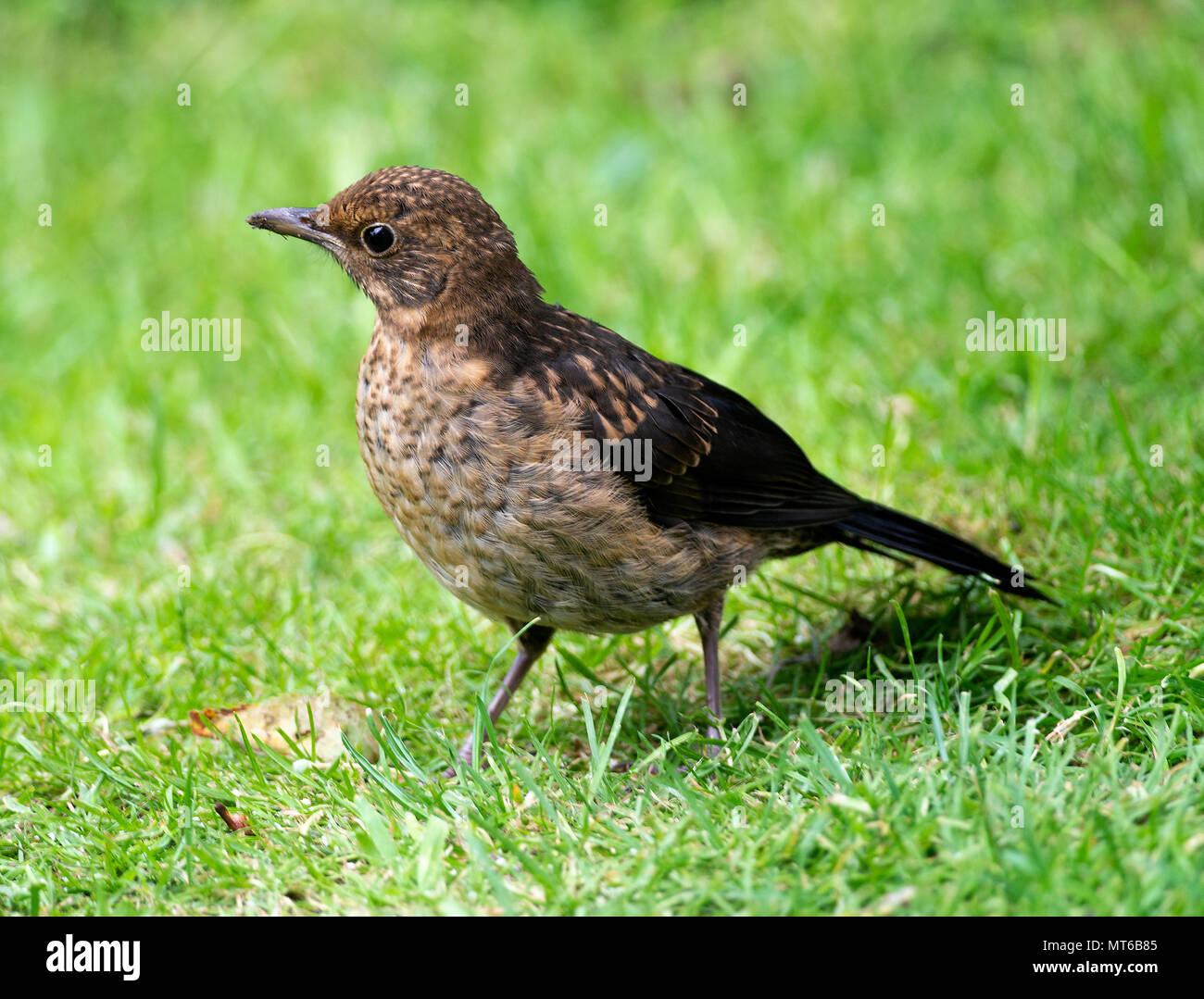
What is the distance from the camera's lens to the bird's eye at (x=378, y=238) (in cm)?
388

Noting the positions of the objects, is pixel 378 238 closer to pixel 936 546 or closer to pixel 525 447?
pixel 525 447

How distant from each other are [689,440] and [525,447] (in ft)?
1.92

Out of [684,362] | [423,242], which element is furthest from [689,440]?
[684,362]

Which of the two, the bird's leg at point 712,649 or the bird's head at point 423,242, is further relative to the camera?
the bird's leg at point 712,649

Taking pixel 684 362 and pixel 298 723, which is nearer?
pixel 298 723

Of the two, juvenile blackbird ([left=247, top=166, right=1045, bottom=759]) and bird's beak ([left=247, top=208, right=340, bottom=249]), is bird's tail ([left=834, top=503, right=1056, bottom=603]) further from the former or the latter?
bird's beak ([left=247, top=208, right=340, bottom=249])

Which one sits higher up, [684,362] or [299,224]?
[299,224]

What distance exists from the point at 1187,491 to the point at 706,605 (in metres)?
1.70

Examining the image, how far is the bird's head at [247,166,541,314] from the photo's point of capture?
3.83 m

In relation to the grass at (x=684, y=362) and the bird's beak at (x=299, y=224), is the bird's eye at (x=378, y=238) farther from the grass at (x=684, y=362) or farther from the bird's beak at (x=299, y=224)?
the grass at (x=684, y=362)

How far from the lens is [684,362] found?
6012 mm

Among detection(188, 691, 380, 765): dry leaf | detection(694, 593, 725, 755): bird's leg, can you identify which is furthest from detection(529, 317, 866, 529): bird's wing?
detection(188, 691, 380, 765): dry leaf

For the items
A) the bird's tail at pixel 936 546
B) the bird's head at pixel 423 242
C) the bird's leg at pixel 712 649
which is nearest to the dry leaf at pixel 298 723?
the bird's leg at pixel 712 649

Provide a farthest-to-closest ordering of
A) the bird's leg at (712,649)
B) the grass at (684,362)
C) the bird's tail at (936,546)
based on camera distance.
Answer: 1. the bird's tail at (936,546)
2. the bird's leg at (712,649)
3. the grass at (684,362)
